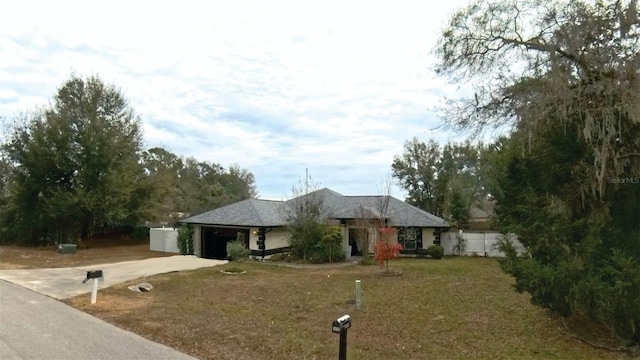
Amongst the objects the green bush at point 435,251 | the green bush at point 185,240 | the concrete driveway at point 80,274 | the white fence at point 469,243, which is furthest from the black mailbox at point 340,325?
the white fence at point 469,243

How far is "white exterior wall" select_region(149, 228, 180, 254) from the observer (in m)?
27.3

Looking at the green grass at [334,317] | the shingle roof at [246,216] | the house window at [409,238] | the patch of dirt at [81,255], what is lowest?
the green grass at [334,317]

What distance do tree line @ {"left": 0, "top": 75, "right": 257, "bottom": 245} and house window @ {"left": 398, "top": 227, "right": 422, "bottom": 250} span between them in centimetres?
1789

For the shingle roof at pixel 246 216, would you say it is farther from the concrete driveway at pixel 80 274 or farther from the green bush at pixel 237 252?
the concrete driveway at pixel 80 274

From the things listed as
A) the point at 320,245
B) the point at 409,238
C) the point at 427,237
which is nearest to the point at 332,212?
the point at 320,245

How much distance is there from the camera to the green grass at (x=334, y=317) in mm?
7184

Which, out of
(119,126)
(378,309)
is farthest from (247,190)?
(378,309)

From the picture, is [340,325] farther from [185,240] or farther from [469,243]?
[469,243]

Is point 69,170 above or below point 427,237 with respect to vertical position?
above

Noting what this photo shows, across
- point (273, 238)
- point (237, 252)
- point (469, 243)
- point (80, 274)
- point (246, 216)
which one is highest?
point (246, 216)

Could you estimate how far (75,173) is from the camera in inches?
1140

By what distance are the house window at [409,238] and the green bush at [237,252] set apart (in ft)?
32.1

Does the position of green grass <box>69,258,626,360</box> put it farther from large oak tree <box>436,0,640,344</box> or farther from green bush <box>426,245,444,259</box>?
green bush <box>426,245,444,259</box>

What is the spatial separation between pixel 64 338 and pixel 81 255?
772 inches
